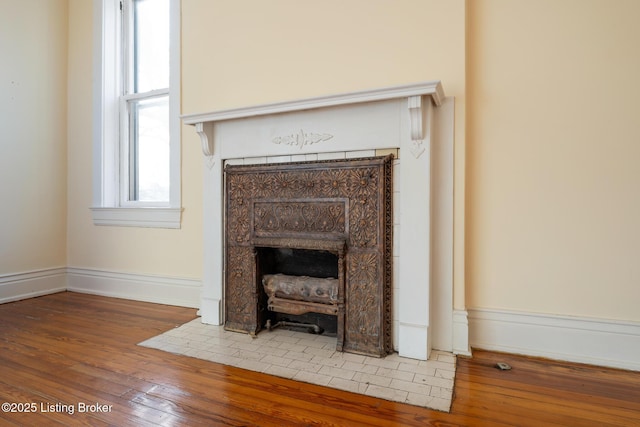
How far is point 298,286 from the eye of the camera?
220 centimetres

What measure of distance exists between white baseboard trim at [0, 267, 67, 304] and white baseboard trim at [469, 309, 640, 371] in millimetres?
3862

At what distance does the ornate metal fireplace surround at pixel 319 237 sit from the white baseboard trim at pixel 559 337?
1.98 feet

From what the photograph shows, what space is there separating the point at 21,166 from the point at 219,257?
2306 mm

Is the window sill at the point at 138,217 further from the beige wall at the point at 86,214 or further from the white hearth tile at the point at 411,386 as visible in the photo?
the white hearth tile at the point at 411,386

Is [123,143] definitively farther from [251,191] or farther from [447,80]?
[447,80]

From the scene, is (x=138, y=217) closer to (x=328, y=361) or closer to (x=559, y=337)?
(x=328, y=361)

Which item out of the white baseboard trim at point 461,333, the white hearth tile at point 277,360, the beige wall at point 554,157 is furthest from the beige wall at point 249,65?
the white hearth tile at point 277,360

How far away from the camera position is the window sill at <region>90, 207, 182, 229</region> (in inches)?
118

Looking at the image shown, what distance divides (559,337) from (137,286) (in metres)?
3.30

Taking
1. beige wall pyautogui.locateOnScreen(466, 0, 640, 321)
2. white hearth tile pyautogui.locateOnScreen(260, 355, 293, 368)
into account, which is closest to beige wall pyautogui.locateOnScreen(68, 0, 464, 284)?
beige wall pyautogui.locateOnScreen(466, 0, 640, 321)

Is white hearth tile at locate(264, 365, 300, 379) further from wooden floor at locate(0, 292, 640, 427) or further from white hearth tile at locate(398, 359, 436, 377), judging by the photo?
white hearth tile at locate(398, 359, 436, 377)

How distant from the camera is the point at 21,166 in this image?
3203mm

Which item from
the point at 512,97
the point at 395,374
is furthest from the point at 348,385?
the point at 512,97

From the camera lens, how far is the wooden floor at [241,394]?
1392 millimetres
